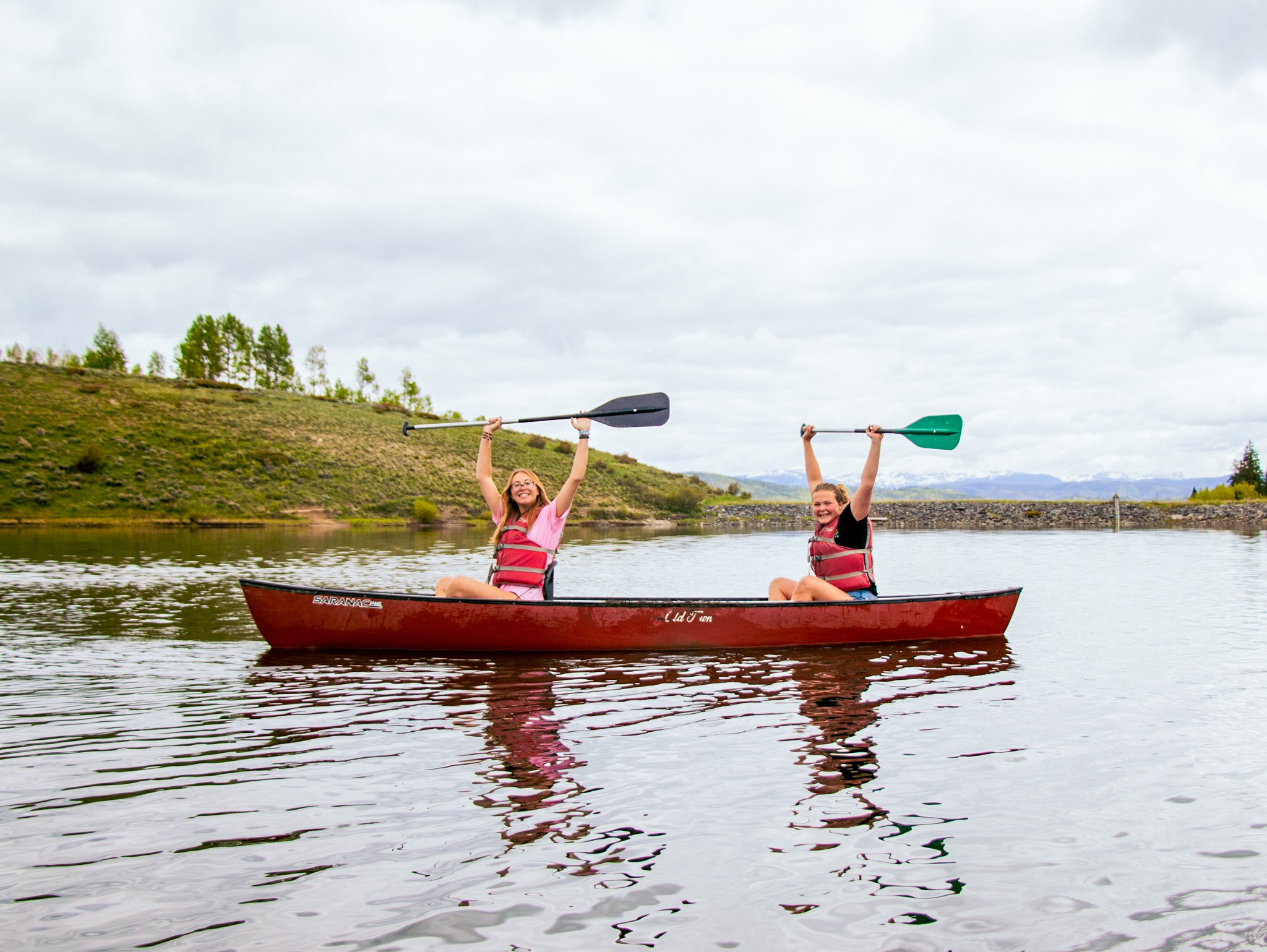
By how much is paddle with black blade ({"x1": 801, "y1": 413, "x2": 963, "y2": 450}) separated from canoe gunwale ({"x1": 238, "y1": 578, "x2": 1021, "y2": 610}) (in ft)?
6.52

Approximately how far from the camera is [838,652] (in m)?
10.1

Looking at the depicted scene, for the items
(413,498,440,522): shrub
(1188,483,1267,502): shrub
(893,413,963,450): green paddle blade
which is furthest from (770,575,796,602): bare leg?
(1188,483,1267,502): shrub

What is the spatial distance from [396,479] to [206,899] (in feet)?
185

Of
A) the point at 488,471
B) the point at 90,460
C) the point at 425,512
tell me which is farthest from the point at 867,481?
the point at 90,460

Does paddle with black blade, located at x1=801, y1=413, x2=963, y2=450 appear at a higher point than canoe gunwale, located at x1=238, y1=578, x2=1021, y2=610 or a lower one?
higher

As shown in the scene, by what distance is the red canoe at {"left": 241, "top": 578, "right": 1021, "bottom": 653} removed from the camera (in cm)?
934

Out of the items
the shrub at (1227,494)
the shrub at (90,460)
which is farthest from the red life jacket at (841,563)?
the shrub at (1227,494)

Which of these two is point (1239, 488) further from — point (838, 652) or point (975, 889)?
point (975, 889)

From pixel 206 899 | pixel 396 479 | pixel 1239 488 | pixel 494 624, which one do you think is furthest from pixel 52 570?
pixel 1239 488

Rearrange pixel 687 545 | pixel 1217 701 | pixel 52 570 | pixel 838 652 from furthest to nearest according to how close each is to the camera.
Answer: pixel 687 545
pixel 52 570
pixel 838 652
pixel 1217 701

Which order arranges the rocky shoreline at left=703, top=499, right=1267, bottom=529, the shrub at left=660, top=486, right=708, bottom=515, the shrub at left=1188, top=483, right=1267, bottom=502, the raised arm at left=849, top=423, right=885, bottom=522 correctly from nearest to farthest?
the raised arm at left=849, top=423, right=885, bottom=522
the rocky shoreline at left=703, top=499, right=1267, bottom=529
the shrub at left=1188, top=483, right=1267, bottom=502
the shrub at left=660, top=486, right=708, bottom=515

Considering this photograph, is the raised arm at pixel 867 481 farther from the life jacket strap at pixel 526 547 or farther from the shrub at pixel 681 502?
→ the shrub at pixel 681 502

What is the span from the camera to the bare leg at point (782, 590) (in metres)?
10.5

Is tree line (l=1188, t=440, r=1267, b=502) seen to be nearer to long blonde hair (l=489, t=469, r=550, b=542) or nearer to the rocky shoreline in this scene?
the rocky shoreline
